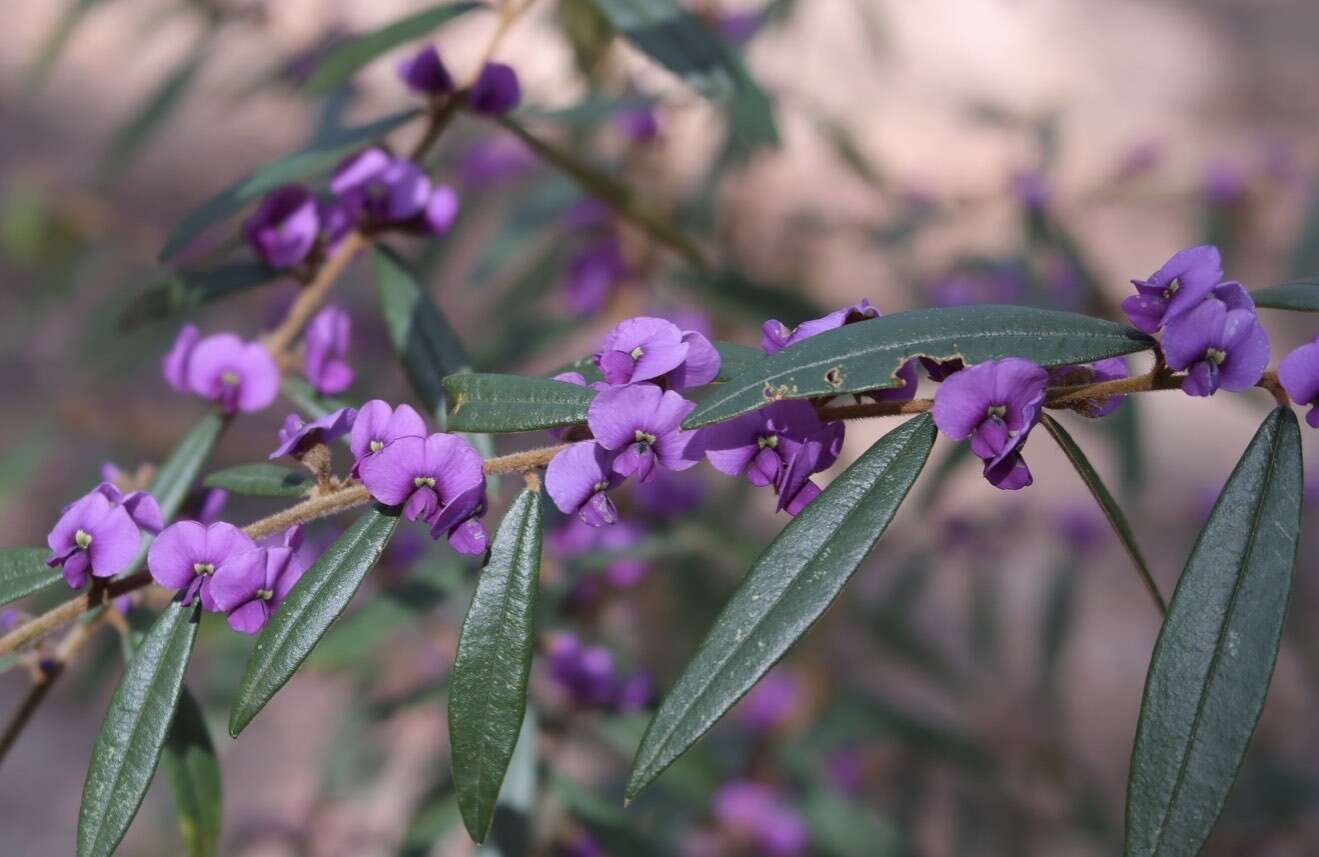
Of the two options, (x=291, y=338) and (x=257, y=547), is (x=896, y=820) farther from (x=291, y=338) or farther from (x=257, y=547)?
(x=257, y=547)

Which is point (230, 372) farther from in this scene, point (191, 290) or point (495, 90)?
point (495, 90)

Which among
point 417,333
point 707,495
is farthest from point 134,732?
point 707,495

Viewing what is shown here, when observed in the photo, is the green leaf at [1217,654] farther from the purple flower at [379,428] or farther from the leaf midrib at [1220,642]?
the purple flower at [379,428]

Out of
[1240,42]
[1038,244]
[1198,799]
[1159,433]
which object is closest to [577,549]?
[1038,244]

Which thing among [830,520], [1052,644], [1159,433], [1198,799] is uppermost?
[830,520]

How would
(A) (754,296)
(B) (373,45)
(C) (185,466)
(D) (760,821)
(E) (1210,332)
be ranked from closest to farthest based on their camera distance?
1. (E) (1210,332)
2. (C) (185,466)
3. (B) (373,45)
4. (A) (754,296)
5. (D) (760,821)

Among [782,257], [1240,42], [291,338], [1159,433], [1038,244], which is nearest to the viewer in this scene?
[291,338]

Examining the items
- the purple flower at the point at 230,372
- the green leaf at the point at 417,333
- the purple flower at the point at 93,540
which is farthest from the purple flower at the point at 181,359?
the purple flower at the point at 93,540
